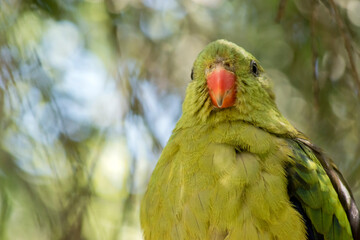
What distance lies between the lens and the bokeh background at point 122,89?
336 centimetres

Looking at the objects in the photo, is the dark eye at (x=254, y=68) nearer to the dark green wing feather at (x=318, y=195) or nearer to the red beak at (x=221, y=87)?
the red beak at (x=221, y=87)

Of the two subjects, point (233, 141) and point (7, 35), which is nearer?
point (233, 141)

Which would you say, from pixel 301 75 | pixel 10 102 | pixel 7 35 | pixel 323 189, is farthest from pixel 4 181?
pixel 301 75

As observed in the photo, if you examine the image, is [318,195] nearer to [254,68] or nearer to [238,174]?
[238,174]

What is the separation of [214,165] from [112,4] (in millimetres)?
1860

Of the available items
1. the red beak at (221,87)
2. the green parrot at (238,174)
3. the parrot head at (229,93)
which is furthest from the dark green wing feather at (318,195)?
the red beak at (221,87)

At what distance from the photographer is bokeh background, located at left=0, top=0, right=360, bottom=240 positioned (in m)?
3.36

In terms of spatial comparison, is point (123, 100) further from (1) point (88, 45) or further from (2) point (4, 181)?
(1) point (88, 45)

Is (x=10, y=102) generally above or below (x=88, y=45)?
below

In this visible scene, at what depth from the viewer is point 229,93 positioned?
3088mm

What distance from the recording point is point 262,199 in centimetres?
262

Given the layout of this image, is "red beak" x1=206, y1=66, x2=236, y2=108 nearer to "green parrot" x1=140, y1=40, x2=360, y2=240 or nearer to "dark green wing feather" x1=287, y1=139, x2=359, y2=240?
"green parrot" x1=140, y1=40, x2=360, y2=240

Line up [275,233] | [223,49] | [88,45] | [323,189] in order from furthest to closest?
[88,45] → [223,49] → [323,189] → [275,233]

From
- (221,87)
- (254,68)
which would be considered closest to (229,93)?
(221,87)
